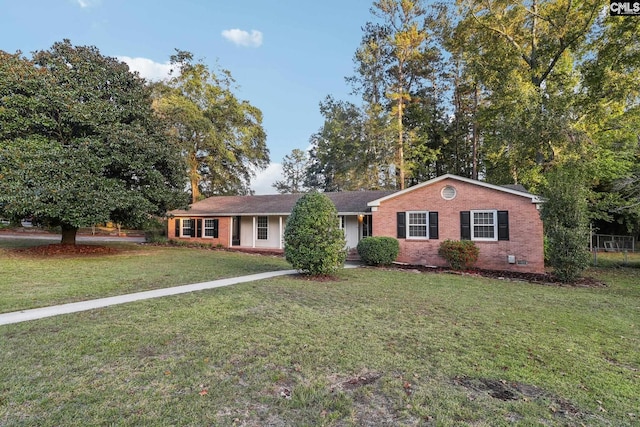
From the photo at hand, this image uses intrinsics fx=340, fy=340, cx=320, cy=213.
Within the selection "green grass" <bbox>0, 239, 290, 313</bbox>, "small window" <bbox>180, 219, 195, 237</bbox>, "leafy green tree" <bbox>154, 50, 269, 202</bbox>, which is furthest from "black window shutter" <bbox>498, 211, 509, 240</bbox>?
"leafy green tree" <bbox>154, 50, 269, 202</bbox>

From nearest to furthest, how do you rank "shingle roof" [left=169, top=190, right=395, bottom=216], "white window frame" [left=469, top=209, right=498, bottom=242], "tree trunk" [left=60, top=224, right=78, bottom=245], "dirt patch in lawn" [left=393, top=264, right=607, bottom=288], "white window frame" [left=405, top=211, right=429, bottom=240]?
"dirt patch in lawn" [left=393, top=264, right=607, bottom=288]
"white window frame" [left=469, top=209, right=498, bottom=242]
"white window frame" [left=405, top=211, right=429, bottom=240]
"tree trunk" [left=60, top=224, right=78, bottom=245]
"shingle roof" [left=169, top=190, right=395, bottom=216]

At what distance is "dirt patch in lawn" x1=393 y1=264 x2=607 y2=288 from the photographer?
10977mm

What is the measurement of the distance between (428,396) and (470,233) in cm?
1215

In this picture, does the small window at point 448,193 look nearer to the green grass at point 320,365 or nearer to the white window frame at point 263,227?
the green grass at point 320,365

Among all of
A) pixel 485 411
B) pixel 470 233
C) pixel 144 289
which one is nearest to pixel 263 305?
pixel 144 289

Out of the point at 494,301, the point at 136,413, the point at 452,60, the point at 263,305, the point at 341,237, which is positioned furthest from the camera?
the point at 452,60

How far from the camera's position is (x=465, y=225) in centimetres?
1430

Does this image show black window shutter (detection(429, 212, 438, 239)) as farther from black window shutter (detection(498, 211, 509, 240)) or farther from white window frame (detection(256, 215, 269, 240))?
white window frame (detection(256, 215, 269, 240))

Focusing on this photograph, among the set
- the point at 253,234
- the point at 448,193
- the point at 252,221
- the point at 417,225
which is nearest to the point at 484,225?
the point at 448,193

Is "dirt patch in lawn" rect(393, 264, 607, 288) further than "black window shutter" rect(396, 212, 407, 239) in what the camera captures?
No

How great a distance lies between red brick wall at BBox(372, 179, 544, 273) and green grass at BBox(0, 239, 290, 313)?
225 inches

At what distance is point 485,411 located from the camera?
3.05m

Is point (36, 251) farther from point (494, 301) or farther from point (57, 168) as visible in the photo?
point (494, 301)

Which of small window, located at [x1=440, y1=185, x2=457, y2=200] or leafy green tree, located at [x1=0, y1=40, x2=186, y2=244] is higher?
leafy green tree, located at [x1=0, y1=40, x2=186, y2=244]
